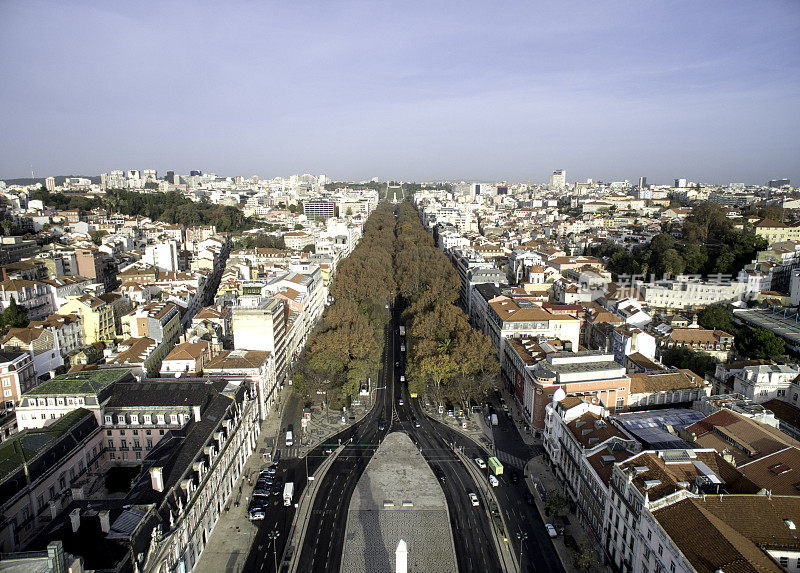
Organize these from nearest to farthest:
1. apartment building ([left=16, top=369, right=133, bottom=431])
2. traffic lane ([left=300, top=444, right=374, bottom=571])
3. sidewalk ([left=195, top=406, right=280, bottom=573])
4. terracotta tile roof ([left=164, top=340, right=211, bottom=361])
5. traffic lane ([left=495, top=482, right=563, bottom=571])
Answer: sidewalk ([left=195, top=406, right=280, bottom=573])
traffic lane ([left=495, top=482, right=563, bottom=571])
traffic lane ([left=300, top=444, right=374, bottom=571])
apartment building ([left=16, top=369, right=133, bottom=431])
terracotta tile roof ([left=164, top=340, right=211, bottom=361])

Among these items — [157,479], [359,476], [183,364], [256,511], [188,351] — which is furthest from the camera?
[188,351]

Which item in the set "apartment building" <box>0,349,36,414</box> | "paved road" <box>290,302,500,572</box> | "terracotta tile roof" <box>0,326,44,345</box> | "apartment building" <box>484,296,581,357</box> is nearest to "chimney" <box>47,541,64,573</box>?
"paved road" <box>290,302,500,572</box>

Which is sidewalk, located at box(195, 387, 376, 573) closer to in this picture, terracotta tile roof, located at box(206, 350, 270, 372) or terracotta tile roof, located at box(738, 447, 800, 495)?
terracotta tile roof, located at box(206, 350, 270, 372)

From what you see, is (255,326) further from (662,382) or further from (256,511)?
(662,382)

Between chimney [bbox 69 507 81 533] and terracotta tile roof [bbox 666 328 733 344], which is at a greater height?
chimney [bbox 69 507 81 533]

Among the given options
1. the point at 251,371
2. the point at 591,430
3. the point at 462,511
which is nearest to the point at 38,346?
the point at 251,371

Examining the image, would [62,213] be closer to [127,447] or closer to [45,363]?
[45,363]

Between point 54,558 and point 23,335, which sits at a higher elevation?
point 54,558

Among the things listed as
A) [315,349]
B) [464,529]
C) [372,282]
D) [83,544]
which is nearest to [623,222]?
[372,282]
